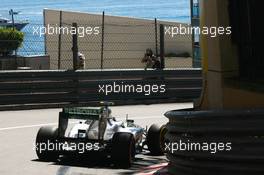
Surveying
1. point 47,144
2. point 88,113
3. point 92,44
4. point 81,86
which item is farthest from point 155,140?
point 92,44

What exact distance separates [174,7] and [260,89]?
127ft

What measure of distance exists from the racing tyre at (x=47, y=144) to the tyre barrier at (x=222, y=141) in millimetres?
4099

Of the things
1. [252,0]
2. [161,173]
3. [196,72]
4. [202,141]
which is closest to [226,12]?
A: [252,0]

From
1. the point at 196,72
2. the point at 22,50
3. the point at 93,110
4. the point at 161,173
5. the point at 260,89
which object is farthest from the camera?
the point at 22,50

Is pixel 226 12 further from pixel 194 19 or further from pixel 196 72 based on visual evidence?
pixel 194 19

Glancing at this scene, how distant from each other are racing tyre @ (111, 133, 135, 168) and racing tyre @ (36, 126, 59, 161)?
86 cm

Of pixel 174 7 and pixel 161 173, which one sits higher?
pixel 174 7

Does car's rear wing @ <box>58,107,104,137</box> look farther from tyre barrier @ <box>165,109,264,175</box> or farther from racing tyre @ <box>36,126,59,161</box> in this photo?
tyre barrier @ <box>165,109,264,175</box>

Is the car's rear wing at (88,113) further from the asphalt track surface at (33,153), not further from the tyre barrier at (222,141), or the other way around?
the tyre barrier at (222,141)

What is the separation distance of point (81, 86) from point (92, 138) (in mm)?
8473

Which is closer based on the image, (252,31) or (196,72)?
(252,31)

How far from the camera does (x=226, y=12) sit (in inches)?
161

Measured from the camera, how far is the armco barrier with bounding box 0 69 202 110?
15.8 m

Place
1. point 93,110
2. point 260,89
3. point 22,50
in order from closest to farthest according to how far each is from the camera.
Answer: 1. point 260,89
2. point 93,110
3. point 22,50
